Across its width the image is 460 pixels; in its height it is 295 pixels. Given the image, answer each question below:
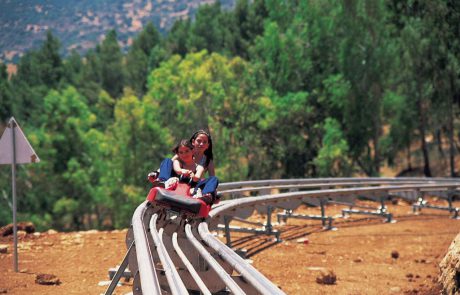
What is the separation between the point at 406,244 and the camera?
1384 centimetres

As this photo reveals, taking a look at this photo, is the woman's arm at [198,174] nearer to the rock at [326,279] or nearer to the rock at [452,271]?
→ the rock at [326,279]

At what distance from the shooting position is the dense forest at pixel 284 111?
1688 inches

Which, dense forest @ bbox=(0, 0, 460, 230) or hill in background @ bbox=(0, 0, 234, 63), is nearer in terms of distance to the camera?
hill in background @ bbox=(0, 0, 234, 63)

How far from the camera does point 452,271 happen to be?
838cm

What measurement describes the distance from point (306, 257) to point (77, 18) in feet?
151

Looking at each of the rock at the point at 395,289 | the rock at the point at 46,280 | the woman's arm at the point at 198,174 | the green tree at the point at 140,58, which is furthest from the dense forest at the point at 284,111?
the rock at the point at 46,280

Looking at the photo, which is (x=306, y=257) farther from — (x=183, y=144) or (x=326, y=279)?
(x=183, y=144)

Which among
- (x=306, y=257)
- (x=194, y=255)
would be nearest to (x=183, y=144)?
(x=194, y=255)

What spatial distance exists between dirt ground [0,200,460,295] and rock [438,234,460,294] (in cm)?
62

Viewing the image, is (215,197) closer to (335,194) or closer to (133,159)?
(335,194)

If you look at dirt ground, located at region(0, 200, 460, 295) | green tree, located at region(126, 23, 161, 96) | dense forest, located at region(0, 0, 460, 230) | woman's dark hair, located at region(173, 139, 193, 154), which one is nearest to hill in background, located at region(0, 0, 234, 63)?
green tree, located at region(126, 23, 161, 96)

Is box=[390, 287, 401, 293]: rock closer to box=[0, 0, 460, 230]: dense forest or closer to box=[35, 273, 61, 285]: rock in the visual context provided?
box=[35, 273, 61, 285]: rock

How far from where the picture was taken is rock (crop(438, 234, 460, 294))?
26.8 ft

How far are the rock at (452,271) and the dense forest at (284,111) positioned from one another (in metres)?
32.5
